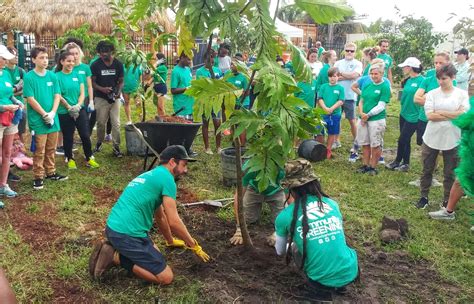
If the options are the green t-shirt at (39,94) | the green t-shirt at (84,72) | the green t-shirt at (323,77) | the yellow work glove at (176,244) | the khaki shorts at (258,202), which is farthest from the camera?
the green t-shirt at (323,77)

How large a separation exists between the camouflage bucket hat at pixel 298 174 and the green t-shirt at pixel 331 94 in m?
4.54

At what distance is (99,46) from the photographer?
7094 millimetres

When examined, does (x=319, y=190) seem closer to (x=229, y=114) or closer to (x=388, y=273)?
(x=229, y=114)

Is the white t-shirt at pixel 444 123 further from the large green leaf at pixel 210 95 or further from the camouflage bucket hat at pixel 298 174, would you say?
the large green leaf at pixel 210 95

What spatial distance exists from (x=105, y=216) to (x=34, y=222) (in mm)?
770

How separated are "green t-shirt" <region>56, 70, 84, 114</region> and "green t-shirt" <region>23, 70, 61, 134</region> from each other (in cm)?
43

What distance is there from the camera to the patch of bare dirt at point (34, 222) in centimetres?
445

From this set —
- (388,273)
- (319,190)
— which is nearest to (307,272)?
(319,190)

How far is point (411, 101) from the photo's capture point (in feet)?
23.0

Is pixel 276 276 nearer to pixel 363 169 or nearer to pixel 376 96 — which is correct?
pixel 363 169

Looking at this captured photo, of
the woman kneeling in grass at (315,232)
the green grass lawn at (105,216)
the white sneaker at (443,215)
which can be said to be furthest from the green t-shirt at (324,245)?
the white sneaker at (443,215)

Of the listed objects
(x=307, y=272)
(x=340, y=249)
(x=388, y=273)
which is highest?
(x=340, y=249)

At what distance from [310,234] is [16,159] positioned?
5.35 metres

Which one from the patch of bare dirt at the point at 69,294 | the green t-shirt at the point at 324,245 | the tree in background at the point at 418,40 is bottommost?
the patch of bare dirt at the point at 69,294
